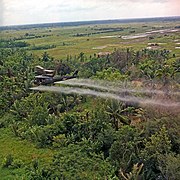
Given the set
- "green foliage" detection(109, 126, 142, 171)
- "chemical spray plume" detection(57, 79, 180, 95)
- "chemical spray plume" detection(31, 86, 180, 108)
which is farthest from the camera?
"chemical spray plume" detection(57, 79, 180, 95)

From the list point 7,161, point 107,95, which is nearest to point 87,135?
point 107,95

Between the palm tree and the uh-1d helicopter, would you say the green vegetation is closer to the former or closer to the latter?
the palm tree

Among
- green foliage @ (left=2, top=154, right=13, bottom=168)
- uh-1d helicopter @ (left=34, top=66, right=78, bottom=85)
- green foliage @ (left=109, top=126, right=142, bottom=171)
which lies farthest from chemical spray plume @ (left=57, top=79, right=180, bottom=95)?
green foliage @ (left=2, top=154, right=13, bottom=168)

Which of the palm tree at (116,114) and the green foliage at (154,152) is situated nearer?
the green foliage at (154,152)

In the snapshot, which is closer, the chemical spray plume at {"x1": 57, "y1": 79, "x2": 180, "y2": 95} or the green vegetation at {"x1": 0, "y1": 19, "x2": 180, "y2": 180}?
the green vegetation at {"x1": 0, "y1": 19, "x2": 180, "y2": 180}

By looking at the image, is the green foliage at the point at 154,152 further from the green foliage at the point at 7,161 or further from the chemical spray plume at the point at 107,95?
the green foliage at the point at 7,161

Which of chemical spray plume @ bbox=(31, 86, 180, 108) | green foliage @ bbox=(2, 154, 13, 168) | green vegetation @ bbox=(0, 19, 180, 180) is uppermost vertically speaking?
chemical spray plume @ bbox=(31, 86, 180, 108)

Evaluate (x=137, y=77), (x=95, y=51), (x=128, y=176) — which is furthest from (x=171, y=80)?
(x=95, y=51)

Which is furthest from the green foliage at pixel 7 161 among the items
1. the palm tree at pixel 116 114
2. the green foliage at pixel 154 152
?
the green foliage at pixel 154 152

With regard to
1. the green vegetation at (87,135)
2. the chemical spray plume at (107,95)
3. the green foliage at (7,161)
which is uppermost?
the chemical spray plume at (107,95)

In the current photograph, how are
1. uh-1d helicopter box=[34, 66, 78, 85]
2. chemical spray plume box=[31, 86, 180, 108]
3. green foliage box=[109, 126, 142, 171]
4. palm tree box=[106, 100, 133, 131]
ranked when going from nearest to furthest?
green foliage box=[109, 126, 142, 171]
chemical spray plume box=[31, 86, 180, 108]
palm tree box=[106, 100, 133, 131]
uh-1d helicopter box=[34, 66, 78, 85]

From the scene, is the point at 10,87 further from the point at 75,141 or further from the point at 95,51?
the point at 95,51
